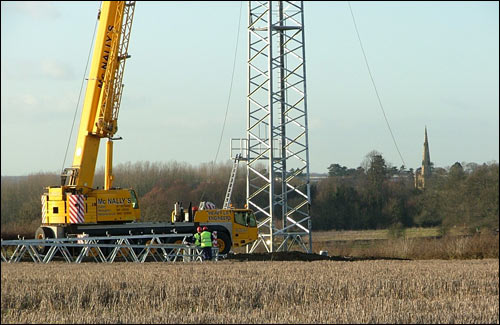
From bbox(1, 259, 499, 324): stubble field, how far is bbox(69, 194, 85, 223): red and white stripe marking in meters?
8.38

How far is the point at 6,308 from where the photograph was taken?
1383 cm

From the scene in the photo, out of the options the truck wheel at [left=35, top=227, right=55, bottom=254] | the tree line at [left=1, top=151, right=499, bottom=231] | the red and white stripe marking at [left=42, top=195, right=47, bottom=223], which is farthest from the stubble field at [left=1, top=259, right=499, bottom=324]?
the red and white stripe marking at [left=42, top=195, right=47, bottom=223]

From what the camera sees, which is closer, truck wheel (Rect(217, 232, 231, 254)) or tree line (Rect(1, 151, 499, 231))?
tree line (Rect(1, 151, 499, 231))

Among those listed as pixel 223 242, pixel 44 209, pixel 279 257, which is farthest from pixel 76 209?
pixel 279 257

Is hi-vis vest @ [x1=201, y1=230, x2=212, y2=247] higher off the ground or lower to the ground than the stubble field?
higher

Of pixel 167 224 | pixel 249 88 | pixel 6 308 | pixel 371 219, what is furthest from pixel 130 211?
pixel 6 308

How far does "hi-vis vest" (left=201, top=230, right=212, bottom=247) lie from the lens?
2812 cm

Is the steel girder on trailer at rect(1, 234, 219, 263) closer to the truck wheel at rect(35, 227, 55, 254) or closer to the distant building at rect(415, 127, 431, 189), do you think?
the truck wheel at rect(35, 227, 55, 254)

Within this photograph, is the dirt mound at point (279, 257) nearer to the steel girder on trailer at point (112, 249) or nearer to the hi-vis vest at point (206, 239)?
the steel girder on trailer at point (112, 249)

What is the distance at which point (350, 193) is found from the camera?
30578 millimetres

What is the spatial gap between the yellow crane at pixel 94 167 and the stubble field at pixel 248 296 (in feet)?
27.8

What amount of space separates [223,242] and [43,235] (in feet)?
22.7

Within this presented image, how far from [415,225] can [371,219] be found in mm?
5571

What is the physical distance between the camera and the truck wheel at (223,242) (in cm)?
3189
